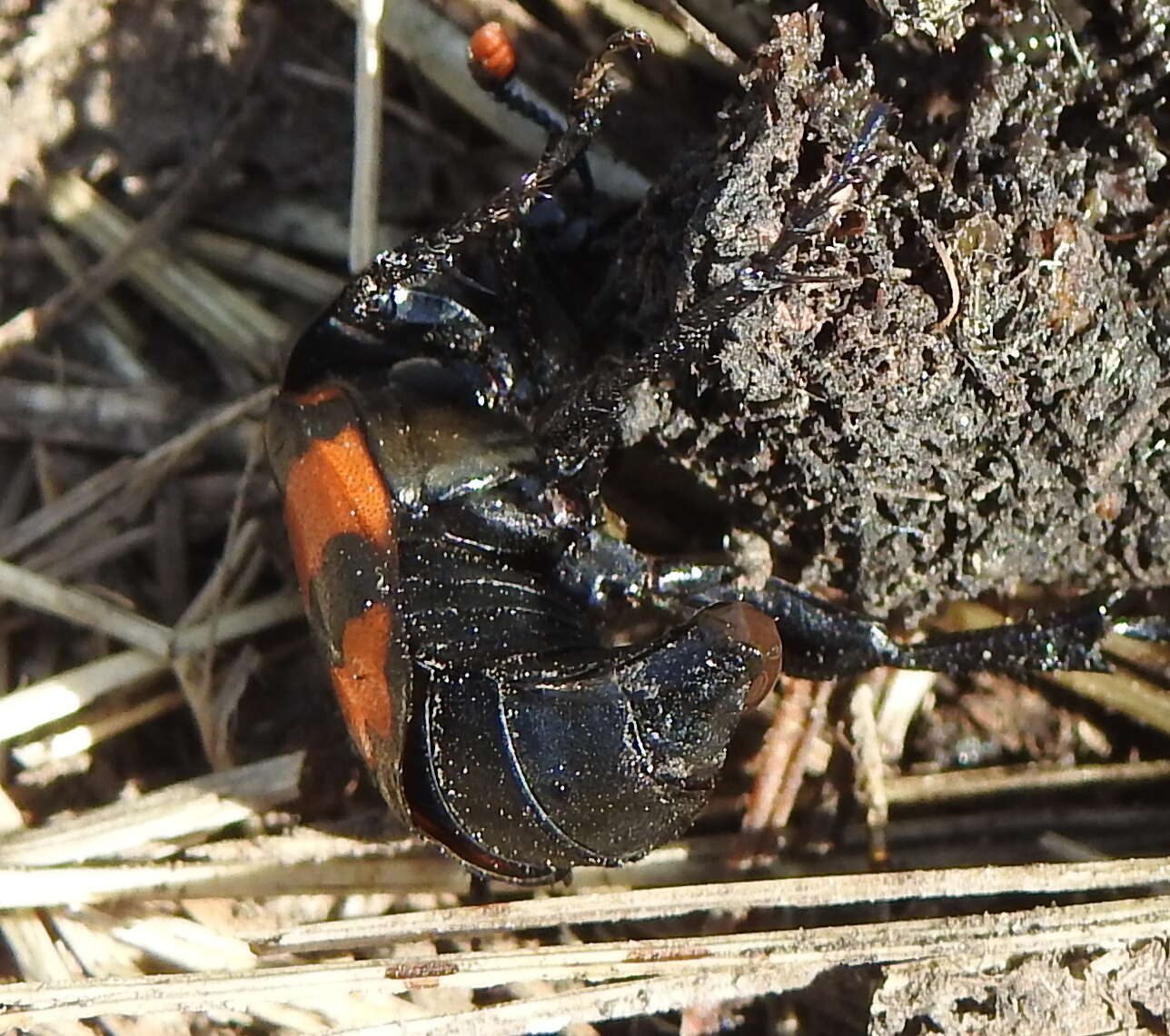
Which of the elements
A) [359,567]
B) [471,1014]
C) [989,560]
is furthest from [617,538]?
[471,1014]

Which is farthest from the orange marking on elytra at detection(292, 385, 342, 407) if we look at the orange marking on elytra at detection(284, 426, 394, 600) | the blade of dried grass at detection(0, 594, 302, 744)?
the blade of dried grass at detection(0, 594, 302, 744)

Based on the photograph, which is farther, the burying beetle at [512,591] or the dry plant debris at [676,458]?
the burying beetle at [512,591]

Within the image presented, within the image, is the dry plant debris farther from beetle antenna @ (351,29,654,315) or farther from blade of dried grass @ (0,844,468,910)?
beetle antenna @ (351,29,654,315)

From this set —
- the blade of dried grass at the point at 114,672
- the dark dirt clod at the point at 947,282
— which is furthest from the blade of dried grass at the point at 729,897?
the blade of dried grass at the point at 114,672

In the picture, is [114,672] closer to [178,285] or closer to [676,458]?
[178,285]

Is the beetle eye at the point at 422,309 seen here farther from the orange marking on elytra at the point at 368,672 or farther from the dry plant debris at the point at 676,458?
the orange marking on elytra at the point at 368,672
